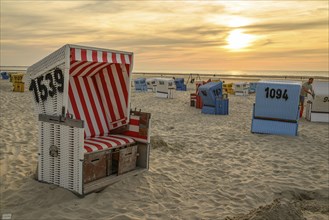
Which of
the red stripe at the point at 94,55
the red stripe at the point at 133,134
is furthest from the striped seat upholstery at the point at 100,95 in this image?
the red stripe at the point at 94,55

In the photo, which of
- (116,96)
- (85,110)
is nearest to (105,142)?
(85,110)

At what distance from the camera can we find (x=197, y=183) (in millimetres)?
6305

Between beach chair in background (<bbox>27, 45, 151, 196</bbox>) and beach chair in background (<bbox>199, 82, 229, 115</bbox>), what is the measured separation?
10331mm

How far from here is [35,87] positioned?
18.6 feet

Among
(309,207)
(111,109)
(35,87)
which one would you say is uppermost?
(35,87)

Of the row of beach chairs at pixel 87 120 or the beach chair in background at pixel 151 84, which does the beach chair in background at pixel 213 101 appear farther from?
the beach chair in background at pixel 151 84

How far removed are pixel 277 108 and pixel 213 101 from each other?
5.46m

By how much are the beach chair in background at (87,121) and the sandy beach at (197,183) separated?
1.04 feet

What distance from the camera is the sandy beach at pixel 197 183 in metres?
4.79

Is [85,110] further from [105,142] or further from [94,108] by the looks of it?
[105,142]

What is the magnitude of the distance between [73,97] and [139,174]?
2066mm

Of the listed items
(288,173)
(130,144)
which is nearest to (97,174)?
(130,144)

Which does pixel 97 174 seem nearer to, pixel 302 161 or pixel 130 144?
pixel 130 144

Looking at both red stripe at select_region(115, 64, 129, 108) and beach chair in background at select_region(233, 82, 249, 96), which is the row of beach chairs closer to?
red stripe at select_region(115, 64, 129, 108)
